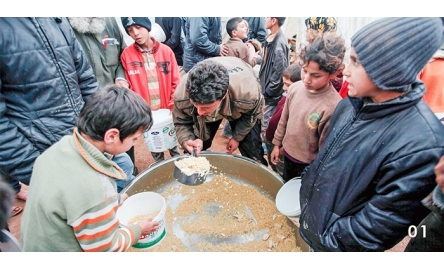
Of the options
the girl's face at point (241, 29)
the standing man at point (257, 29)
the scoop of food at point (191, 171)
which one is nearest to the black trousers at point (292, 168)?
the scoop of food at point (191, 171)

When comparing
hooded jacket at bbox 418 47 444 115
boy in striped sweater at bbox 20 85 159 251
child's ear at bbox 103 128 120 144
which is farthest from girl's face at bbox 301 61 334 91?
child's ear at bbox 103 128 120 144

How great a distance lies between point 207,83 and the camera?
1267mm

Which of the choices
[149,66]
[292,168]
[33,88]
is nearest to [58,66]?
A: [33,88]

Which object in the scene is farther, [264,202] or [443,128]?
[264,202]

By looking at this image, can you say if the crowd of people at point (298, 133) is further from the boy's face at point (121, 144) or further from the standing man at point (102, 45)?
the standing man at point (102, 45)

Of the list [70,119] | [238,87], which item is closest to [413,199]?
[238,87]

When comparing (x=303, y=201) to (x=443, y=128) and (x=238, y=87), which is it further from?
(x=238, y=87)

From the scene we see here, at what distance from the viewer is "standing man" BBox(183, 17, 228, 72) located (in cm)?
229

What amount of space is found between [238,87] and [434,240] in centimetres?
107

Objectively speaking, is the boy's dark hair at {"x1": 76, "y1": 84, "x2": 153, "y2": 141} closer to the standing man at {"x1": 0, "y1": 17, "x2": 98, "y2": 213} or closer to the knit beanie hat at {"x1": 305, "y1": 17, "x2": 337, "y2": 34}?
the standing man at {"x1": 0, "y1": 17, "x2": 98, "y2": 213}

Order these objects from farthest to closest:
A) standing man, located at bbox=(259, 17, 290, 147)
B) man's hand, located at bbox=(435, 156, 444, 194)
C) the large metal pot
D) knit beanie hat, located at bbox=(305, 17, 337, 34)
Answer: standing man, located at bbox=(259, 17, 290, 147)
knit beanie hat, located at bbox=(305, 17, 337, 34)
the large metal pot
man's hand, located at bbox=(435, 156, 444, 194)

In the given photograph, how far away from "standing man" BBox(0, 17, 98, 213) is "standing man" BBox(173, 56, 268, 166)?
559 millimetres
